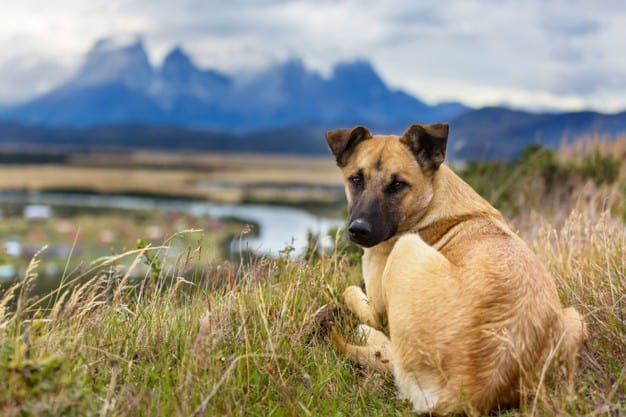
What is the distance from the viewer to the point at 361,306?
5.64 m

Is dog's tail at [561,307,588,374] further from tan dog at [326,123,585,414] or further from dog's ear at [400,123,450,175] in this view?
dog's ear at [400,123,450,175]

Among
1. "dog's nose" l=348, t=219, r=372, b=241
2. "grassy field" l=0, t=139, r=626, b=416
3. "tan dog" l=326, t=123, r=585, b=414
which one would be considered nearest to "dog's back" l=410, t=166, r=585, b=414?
"tan dog" l=326, t=123, r=585, b=414

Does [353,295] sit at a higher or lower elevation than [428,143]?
lower

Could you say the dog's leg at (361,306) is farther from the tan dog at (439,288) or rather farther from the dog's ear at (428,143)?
the dog's ear at (428,143)

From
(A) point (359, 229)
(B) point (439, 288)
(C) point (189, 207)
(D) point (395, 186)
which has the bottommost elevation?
(C) point (189, 207)

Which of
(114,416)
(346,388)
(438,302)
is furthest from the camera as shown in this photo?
(346,388)

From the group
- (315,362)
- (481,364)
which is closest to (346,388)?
(315,362)

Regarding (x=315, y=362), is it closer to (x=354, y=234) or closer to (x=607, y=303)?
(x=354, y=234)

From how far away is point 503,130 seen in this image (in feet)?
Result: 63.1

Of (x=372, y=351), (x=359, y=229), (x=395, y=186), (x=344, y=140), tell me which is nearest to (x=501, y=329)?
(x=372, y=351)

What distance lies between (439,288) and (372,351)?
85 cm

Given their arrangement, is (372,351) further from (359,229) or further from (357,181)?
(357,181)

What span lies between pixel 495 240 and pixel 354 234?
104cm

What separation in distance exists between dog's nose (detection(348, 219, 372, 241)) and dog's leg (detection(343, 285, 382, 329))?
0.64 metres
